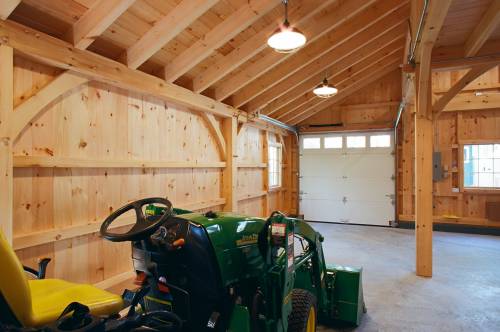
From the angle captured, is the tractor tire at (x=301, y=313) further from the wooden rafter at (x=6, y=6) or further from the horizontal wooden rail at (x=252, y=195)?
the horizontal wooden rail at (x=252, y=195)

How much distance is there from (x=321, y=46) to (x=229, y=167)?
2.13 meters

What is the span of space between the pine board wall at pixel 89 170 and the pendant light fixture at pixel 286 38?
1526mm

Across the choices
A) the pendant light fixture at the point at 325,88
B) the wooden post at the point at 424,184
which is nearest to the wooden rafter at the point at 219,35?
the pendant light fixture at the point at 325,88

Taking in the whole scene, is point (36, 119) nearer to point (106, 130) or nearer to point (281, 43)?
point (106, 130)

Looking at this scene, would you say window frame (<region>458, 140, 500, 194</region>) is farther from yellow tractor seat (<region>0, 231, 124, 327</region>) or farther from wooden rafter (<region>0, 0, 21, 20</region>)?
wooden rafter (<region>0, 0, 21, 20</region>)

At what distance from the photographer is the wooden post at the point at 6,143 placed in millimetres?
1978

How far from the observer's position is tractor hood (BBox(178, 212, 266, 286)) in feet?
4.92

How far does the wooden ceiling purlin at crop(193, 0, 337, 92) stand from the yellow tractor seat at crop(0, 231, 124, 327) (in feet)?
8.90

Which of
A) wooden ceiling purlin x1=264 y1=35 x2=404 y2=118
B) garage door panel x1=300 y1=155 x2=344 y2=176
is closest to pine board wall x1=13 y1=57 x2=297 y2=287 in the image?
wooden ceiling purlin x1=264 y1=35 x2=404 y2=118

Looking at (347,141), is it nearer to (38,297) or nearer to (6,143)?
(6,143)

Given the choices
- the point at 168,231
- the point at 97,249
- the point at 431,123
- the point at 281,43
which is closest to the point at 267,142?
the point at 431,123

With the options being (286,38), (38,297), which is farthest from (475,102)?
(38,297)

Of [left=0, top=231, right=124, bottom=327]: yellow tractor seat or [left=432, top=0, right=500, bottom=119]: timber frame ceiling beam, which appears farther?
[left=432, top=0, right=500, bottom=119]: timber frame ceiling beam

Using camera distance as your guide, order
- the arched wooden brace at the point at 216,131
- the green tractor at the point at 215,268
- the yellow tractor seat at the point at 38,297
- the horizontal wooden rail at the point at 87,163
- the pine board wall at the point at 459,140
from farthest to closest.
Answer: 1. the pine board wall at the point at 459,140
2. the arched wooden brace at the point at 216,131
3. the horizontal wooden rail at the point at 87,163
4. the green tractor at the point at 215,268
5. the yellow tractor seat at the point at 38,297
